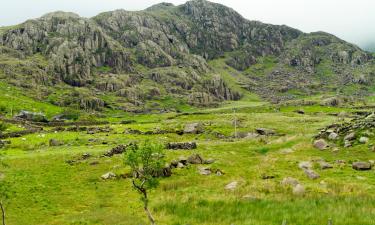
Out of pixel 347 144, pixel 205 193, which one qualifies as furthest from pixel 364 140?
pixel 205 193

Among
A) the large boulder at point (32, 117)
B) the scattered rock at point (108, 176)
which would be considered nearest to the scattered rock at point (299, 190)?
the scattered rock at point (108, 176)

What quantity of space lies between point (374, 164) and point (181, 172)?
2845 centimetres

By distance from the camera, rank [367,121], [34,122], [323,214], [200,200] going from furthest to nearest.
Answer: [34,122] → [367,121] → [200,200] → [323,214]

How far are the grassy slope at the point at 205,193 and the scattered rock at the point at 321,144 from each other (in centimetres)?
176

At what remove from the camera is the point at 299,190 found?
42.7m

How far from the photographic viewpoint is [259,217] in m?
34.7

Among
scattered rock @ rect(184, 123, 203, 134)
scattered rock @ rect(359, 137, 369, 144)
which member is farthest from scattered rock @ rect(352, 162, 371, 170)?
scattered rock @ rect(184, 123, 203, 134)

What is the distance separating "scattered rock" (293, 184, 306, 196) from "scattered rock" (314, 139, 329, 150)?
2450 cm

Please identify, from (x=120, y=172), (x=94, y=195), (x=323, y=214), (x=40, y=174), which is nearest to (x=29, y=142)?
(x=40, y=174)

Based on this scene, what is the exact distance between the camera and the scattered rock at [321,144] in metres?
65.8

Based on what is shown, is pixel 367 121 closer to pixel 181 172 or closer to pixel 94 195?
pixel 181 172

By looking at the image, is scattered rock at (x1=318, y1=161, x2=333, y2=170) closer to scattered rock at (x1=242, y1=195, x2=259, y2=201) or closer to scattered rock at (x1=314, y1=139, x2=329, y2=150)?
scattered rock at (x1=314, y1=139, x2=329, y2=150)

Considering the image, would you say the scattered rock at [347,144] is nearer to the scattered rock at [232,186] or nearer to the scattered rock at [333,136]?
the scattered rock at [333,136]

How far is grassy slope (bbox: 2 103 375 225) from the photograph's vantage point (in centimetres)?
3584
